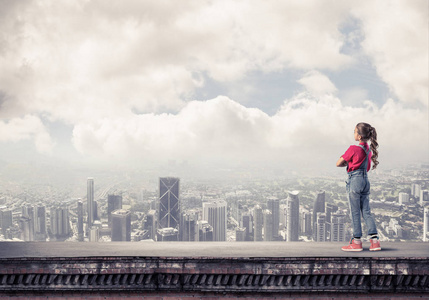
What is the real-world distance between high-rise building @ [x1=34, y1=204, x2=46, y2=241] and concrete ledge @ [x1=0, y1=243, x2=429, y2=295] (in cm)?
5271

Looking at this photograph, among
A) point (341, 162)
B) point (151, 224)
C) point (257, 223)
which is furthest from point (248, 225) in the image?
point (341, 162)

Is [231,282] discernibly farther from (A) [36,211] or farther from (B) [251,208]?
(A) [36,211]

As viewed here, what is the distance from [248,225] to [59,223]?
31532mm

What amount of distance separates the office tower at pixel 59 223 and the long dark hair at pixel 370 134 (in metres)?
57.9

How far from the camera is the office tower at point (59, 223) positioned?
57.0 metres

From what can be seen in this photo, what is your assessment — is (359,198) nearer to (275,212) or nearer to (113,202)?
(275,212)

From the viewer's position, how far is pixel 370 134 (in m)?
8.17

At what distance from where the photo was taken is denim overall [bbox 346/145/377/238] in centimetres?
816

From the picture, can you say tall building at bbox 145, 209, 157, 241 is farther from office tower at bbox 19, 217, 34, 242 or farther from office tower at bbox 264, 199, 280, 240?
office tower at bbox 264, 199, 280, 240

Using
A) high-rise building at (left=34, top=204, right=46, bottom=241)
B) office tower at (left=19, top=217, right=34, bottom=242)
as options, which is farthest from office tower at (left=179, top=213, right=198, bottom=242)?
office tower at (left=19, top=217, right=34, bottom=242)

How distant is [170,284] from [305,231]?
3744 cm

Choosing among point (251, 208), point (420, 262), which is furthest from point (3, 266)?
point (251, 208)

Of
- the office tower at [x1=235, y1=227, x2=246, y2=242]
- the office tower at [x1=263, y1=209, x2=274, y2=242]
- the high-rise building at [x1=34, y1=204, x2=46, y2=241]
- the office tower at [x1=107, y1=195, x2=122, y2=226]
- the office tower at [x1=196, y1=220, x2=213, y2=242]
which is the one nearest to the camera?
the office tower at [x1=263, y1=209, x2=274, y2=242]

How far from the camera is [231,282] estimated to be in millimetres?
7094
